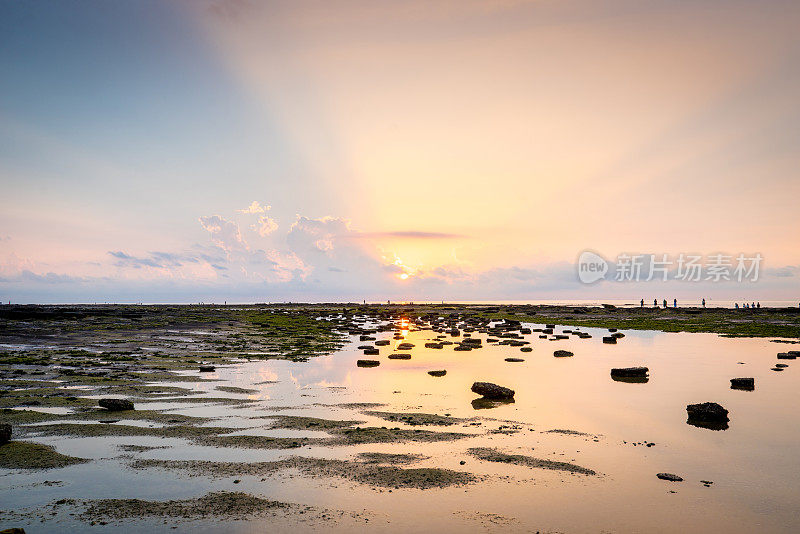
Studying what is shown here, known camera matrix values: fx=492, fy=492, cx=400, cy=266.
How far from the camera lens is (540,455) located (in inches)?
531

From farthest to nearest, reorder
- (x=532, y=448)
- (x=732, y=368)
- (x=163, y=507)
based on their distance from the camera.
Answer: (x=732, y=368) < (x=532, y=448) < (x=163, y=507)

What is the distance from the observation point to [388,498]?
34.3 ft

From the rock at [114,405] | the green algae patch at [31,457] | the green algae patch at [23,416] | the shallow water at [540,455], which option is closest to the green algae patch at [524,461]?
the shallow water at [540,455]

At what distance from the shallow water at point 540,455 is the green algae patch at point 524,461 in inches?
11.7

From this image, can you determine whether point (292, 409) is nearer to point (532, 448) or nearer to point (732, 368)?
point (532, 448)

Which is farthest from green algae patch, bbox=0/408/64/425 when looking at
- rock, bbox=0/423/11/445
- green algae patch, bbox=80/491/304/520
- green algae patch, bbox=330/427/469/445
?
green algae patch, bbox=330/427/469/445

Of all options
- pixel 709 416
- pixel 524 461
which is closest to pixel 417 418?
pixel 524 461

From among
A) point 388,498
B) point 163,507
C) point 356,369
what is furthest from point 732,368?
point 163,507

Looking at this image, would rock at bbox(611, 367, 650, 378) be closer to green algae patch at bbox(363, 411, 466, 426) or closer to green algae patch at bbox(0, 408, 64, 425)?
green algae patch at bbox(363, 411, 466, 426)

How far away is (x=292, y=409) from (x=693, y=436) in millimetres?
14077

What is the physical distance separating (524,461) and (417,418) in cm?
553

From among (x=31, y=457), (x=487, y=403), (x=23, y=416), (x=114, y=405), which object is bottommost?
(x=487, y=403)

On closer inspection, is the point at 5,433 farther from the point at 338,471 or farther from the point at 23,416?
the point at 338,471

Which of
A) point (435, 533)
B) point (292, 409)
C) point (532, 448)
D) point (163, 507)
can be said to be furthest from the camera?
point (292, 409)
